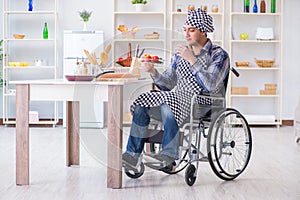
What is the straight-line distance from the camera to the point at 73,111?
422 centimetres

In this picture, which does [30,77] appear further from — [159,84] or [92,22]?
[159,84]

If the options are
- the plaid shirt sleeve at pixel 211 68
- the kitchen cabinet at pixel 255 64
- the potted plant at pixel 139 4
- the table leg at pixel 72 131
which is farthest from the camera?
the kitchen cabinet at pixel 255 64

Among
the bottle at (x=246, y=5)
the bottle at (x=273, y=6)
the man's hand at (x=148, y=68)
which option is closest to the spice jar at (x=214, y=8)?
the bottle at (x=246, y=5)

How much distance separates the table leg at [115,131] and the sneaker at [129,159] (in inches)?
5.9

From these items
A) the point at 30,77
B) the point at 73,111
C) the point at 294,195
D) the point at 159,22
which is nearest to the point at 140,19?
the point at 159,22

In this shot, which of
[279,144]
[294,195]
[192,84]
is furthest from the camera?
[279,144]

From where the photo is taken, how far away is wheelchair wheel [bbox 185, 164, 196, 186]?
3.49 m

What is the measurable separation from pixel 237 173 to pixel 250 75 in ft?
13.4

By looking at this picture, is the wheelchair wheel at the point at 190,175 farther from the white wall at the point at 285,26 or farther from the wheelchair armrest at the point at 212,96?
the white wall at the point at 285,26

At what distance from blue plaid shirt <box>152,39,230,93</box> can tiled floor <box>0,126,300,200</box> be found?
2.03 feet

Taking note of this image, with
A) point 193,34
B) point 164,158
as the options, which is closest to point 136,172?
point 164,158

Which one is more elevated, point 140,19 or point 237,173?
point 140,19

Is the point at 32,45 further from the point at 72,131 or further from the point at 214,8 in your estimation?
the point at 72,131

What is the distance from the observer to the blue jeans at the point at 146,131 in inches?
137
